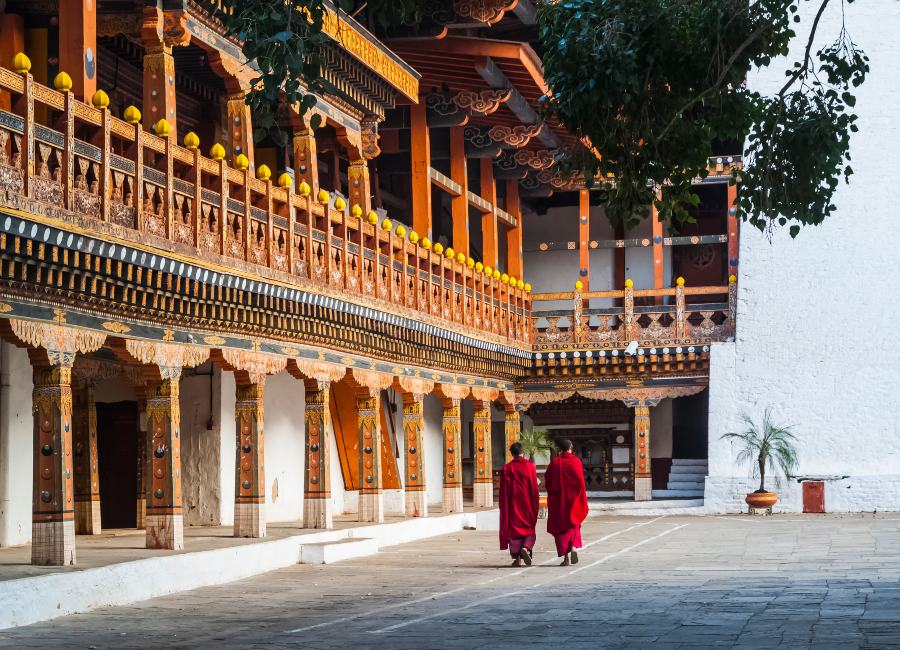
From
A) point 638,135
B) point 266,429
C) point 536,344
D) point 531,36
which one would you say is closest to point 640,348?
point 536,344

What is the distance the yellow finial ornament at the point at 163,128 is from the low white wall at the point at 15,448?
313cm

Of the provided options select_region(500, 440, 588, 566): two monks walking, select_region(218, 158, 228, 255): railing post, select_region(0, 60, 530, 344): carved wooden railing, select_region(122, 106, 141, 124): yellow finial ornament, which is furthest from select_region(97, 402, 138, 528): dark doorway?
select_region(122, 106, 141, 124): yellow finial ornament

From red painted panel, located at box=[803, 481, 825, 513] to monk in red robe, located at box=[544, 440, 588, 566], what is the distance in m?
10.6

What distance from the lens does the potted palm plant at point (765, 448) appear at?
2259 cm

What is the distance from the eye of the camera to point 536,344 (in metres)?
23.4

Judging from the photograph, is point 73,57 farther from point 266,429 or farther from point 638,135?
point 266,429

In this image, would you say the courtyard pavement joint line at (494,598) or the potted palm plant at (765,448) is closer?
the courtyard pavement joint line at (494,598)

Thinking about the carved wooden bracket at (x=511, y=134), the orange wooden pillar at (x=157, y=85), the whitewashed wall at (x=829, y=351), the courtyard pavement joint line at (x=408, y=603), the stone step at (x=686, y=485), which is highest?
the carved wooden bracket at (x=511, y=134)

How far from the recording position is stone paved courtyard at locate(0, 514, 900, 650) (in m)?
7.81

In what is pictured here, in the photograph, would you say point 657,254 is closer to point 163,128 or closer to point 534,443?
point 534,443

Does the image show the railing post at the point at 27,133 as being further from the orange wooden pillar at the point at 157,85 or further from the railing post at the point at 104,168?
the orange wooden pillar at the point at 157,85

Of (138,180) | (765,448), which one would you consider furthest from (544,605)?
(765,448)

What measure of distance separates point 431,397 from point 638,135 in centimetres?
1591

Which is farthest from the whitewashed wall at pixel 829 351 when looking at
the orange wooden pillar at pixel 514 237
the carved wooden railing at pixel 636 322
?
the orange wooden pillar at pixel 514 237
